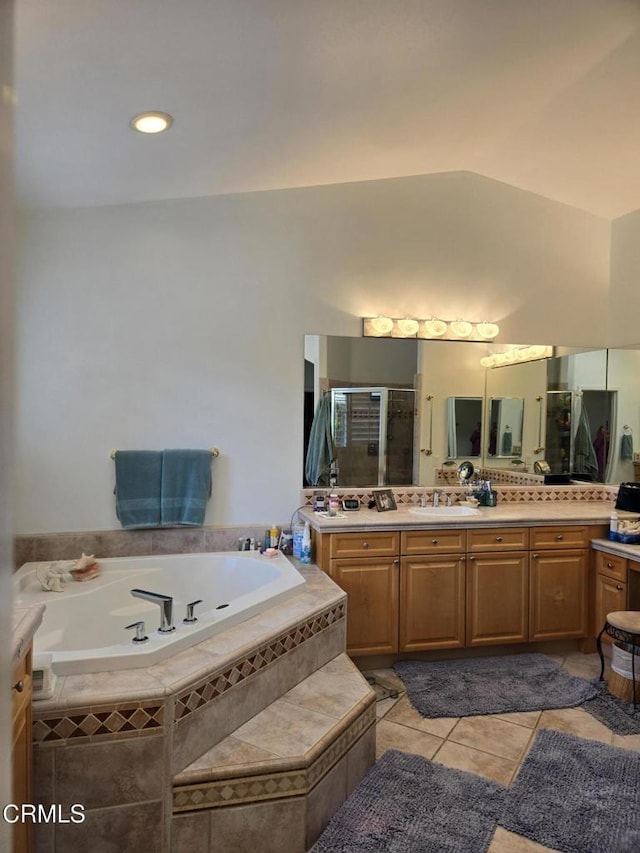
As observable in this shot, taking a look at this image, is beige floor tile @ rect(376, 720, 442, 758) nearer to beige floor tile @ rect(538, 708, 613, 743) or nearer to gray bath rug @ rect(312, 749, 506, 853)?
gray bath rug @ rect(312, 749, 506, 853)

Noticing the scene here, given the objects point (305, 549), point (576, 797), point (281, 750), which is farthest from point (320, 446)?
point (576, 797)

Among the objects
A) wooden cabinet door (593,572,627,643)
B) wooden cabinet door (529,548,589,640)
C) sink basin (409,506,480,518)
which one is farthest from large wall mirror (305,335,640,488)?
wooden cabinet door (593,572,627,643)

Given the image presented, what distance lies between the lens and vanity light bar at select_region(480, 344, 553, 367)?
382cm

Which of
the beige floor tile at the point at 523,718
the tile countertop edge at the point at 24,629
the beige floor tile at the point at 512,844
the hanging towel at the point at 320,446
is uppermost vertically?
the hanging towel at the point at 320,446

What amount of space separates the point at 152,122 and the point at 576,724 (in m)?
3.36

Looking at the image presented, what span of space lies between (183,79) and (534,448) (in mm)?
3189

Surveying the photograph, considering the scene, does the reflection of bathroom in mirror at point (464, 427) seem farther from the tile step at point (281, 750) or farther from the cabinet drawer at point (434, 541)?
the tile step at point (281, 750)

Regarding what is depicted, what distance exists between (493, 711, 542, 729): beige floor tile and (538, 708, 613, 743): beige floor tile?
27 millimetres

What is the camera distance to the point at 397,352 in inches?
144

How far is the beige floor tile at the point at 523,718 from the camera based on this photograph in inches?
101

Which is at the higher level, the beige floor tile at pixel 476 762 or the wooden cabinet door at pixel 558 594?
the wooden cabinet door at pixel 558 594

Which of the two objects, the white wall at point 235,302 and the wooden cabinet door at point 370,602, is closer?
the wooden cabinet door at point 370,602

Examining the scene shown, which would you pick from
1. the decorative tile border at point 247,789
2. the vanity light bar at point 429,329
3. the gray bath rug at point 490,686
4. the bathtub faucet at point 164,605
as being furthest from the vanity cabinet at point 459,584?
the vanity light bar at point 429,329

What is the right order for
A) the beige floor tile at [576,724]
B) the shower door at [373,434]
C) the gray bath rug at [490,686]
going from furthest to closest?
the shower door at [373,434]
the gray bath rug at [490,686]
the beige floor tile at [576,724]
